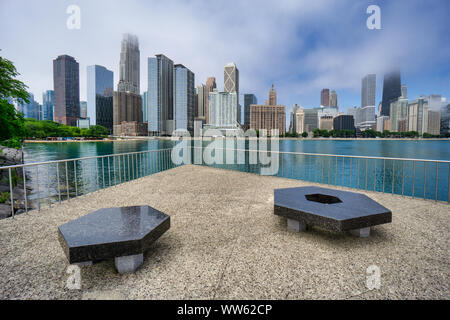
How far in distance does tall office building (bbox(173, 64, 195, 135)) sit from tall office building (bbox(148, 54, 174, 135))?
8.09m

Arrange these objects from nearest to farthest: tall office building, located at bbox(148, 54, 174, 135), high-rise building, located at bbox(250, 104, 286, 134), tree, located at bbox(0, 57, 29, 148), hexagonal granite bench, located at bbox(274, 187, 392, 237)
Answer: hexagonal granite bench, located at bbox(274, 187, 392, 237) → tree, located at bbox(0, 57, 29, 148) → high-rise building, located at bbox(250, 104, 286, 134) → tall office building, located at bbox(148, 54, 174, 135)

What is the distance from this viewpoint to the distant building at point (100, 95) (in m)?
166

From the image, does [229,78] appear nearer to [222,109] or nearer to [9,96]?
[222,109]

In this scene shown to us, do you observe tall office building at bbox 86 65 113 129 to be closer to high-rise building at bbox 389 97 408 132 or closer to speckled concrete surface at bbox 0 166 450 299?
speckled concrete surface at bbox 0 166 450 299

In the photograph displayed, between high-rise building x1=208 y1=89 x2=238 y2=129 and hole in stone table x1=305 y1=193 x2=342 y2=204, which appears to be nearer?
hole in stone table x1=305 y1=193 x2=342 y2=204

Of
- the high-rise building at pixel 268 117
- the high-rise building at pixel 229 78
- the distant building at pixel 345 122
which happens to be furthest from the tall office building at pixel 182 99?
the distant building at pixel 345 122

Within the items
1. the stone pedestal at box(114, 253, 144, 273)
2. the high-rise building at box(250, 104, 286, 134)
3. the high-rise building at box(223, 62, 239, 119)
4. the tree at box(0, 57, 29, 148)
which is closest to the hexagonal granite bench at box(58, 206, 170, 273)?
the stone pedestal at box(114, 253, 144, 273)

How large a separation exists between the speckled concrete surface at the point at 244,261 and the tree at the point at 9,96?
11097mm

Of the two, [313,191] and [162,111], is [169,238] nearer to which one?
[313,191]

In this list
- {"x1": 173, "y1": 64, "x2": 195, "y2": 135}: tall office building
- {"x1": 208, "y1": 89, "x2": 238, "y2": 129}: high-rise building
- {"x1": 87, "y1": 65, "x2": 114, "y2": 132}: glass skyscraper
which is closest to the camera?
{"x1": 173, "y1": 64, "x2": 195, "y2": 135}: tall office building

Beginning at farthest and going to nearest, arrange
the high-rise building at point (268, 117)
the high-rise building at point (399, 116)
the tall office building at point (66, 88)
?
the high-rise building at point (268, 117), the high-rise building at point (399, 116), the tall office building at point (66, 88)

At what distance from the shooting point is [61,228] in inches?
97.8

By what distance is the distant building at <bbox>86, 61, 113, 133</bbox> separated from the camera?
166m

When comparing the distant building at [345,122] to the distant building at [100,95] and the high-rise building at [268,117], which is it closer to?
the high-rise building at [268,117]
